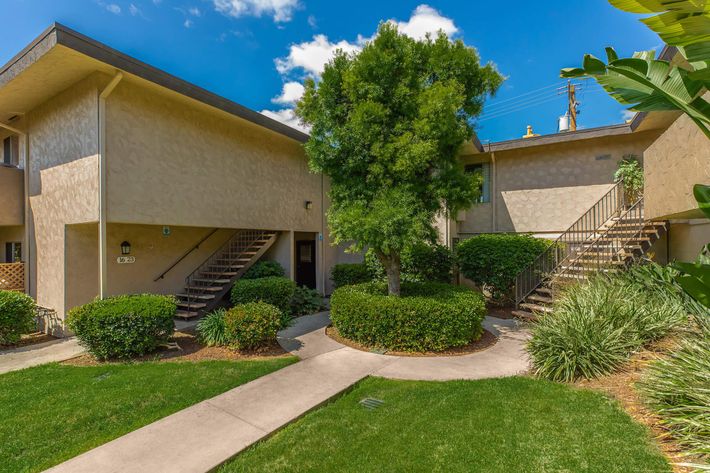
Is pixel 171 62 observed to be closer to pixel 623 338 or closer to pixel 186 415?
pixel 186 415

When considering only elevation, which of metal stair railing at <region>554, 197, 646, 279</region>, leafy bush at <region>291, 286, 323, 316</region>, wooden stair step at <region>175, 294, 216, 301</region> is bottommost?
leafy bush at <region>291, 286, 323, 316</region>

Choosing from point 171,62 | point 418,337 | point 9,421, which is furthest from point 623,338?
point 171,62

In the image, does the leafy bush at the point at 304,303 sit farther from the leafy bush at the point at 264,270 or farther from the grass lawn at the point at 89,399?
the grass lawn at the point at 89,399

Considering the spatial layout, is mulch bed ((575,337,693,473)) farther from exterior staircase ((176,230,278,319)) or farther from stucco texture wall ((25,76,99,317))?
stucco texture wall ((25,76,99,317))

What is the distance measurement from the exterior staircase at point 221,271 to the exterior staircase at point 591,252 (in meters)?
7.82

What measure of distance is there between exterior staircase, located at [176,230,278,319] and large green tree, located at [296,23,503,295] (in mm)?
4189

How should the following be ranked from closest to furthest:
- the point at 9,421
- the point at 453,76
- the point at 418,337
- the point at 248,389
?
the point at 9,421, the point at 248,389, the point at 418,337, the point at 453,76

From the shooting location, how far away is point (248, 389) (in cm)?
502

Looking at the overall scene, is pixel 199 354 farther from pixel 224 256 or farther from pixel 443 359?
pixel 224 256

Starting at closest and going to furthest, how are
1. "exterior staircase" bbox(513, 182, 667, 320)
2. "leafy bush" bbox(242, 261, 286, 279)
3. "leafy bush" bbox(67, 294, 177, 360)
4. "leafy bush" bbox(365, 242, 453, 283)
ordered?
"leafy bush" bbox(67, 294, 177, 360)
"exterior staircase" bbox(513, 182, 667, 320)
"leafy bush" bbox(242, 261, 286, 279)
"leafy bush" bbox(365, 242, 453, 283)

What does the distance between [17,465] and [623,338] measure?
7678 millimetres

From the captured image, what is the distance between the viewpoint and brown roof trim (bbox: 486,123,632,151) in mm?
11008

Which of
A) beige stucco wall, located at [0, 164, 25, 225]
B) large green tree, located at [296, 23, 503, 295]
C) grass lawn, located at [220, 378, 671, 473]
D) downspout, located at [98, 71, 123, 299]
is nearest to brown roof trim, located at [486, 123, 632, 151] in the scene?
large green tree, located at [296, 23, 503, 295]

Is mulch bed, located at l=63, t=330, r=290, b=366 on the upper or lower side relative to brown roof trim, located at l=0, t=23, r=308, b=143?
lower
